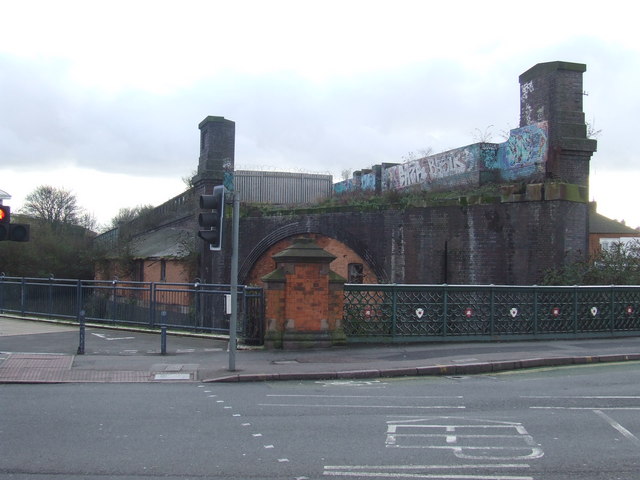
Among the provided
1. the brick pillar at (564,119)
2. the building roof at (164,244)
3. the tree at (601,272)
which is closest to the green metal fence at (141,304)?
the tree at (601,272)

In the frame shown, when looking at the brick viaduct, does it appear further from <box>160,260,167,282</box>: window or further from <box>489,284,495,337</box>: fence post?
<box>160,260,167,282</box>: window

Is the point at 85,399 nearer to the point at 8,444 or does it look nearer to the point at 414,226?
the point at 8,444

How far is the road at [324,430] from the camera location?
5844 millimetres

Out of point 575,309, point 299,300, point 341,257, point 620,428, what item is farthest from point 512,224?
point 620,428

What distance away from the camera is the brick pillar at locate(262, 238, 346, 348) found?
45.6 ft

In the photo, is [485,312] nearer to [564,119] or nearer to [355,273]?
[564,119]

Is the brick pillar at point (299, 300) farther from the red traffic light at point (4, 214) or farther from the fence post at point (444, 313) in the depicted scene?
the red traffic light at point (4, 214)

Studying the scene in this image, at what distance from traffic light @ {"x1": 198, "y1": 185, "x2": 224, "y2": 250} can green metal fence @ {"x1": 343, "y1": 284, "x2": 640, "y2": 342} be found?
4.23 metres

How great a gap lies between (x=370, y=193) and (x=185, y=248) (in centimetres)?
870

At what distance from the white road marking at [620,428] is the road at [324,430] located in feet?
0.04

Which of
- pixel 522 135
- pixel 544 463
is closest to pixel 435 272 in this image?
pixel 522 135

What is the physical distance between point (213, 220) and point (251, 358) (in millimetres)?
3099

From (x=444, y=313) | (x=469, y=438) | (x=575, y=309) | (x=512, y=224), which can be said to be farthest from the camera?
(x=512, y=224)

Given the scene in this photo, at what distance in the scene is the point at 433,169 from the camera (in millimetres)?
23797
